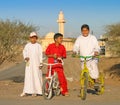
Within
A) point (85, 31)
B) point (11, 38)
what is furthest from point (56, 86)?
point (11, 38)

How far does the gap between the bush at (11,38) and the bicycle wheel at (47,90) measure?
8.78 meters

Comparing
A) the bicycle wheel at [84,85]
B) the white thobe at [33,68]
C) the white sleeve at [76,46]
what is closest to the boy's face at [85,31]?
the white sleeve at [76,46]

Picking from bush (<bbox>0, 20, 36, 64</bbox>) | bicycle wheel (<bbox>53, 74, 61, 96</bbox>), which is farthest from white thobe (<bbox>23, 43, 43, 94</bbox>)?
bush (<bbox>0, 20, 36, 64</bbox>)

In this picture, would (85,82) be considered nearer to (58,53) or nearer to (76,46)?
(76,46)

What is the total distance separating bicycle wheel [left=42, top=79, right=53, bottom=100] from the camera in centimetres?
1257

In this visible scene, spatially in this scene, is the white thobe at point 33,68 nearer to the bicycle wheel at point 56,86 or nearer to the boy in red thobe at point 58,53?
the boy in red thobe at point 58,53

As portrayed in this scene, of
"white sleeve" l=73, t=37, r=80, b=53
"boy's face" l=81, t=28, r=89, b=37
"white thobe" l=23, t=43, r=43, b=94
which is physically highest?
"boy's face" l=81, t=28, r=89, b=37

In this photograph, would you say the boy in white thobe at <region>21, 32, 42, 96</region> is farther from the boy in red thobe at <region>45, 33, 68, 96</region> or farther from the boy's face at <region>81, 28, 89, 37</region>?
the boy's face at <region>81, 28, 89, 37</region>

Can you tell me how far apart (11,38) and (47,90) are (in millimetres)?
9122

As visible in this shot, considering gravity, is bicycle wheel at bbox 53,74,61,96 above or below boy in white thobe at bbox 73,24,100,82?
below

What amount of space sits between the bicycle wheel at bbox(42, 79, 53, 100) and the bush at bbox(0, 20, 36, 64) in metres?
8.78

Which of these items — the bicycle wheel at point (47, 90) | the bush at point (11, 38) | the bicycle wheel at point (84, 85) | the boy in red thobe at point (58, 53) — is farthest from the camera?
the bush at point (11, 38)

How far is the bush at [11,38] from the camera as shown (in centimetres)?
A: 2142

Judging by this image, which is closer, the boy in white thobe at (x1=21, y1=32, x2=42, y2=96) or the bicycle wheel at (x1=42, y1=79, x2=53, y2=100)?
the bicycle wheel at (x1=42, y1=79, x2=53, y2=100)
